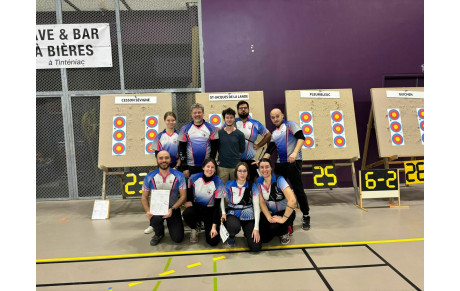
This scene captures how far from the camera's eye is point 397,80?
176 inches

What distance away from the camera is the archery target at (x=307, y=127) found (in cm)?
382

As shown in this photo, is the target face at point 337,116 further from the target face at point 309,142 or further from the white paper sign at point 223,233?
the white paper sign at point 223,233

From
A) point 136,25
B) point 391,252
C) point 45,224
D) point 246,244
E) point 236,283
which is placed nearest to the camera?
point 236,283

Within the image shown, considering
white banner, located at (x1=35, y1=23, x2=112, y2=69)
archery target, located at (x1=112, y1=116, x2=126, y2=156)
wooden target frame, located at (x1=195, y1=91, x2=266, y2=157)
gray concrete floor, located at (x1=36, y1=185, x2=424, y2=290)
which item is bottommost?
gray concrete floor, located at (x1=36, y1=185, x2=424, y2=290)

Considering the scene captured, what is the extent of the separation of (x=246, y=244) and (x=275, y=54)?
2.98 m

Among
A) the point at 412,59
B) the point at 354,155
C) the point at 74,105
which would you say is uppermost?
the point at 412,59

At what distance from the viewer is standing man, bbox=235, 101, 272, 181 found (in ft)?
10.5

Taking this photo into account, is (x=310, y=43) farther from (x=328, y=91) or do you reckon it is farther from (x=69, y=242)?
(x=69, y=242)

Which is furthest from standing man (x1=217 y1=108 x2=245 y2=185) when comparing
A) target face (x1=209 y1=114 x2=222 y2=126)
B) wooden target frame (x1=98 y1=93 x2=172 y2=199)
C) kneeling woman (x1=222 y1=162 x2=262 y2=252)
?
wooden target frame (x1=98 y1=93 x2=172 y2=199)

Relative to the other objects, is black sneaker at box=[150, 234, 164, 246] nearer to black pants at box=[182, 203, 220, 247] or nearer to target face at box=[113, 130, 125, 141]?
black pants at box=[182, 203, 220, 247]

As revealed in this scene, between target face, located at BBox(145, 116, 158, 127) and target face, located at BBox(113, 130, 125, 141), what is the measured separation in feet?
1.17

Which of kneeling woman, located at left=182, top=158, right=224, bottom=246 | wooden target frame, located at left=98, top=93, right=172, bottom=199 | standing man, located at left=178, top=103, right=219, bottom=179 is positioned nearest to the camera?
kneeling woman, located at left=182, top=158, right=224, bottom=246

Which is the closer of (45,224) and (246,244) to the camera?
(246,244)

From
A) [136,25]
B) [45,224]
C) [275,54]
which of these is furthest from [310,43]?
[45,224]
